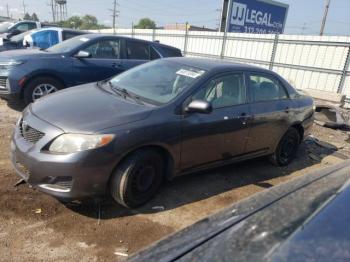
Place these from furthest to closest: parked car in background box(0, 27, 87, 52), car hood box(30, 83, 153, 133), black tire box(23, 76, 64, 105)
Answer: parked car in background box(0, 27, 87, 52)
black tire box(23, 76, 64, 105)
car hood box(30, 83, 153, 133)

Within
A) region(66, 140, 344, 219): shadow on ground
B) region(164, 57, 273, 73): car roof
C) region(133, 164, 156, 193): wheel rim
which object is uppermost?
region(164, 57, 273, 73): car roof

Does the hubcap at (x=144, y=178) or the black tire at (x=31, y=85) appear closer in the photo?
the hubcap at (x=144, y=178)

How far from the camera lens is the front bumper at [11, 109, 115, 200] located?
3.13 m

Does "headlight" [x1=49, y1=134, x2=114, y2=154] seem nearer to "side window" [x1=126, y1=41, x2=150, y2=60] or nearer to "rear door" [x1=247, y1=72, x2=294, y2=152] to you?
"rear door" [x1=247, y1=72, x2=294, y2=152]

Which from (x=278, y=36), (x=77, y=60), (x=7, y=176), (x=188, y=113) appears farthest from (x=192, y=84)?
(x=278, y=36)

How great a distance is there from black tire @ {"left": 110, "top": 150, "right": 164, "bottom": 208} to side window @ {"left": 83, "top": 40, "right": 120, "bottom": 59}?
4.42 metres

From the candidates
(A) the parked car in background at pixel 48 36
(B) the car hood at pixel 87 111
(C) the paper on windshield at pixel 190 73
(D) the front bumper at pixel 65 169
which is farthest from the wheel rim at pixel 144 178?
(A) the parked car in background at pixel 48 36

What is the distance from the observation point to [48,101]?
153 inches

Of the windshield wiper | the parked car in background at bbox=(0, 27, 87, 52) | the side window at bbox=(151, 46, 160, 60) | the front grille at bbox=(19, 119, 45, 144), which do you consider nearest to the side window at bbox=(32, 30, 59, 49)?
the parked car in background at bbox=(0, 27, 87, 52)

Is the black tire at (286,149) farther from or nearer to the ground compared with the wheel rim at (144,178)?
nearer to the ground

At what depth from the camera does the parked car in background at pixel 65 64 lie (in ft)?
21.3

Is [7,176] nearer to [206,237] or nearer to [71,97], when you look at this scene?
[71,97]

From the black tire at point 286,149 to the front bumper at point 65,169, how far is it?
3.11 m

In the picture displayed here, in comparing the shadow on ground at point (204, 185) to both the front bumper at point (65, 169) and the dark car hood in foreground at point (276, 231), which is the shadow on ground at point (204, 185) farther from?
the dark car hood in foreground at point (276, 231)
